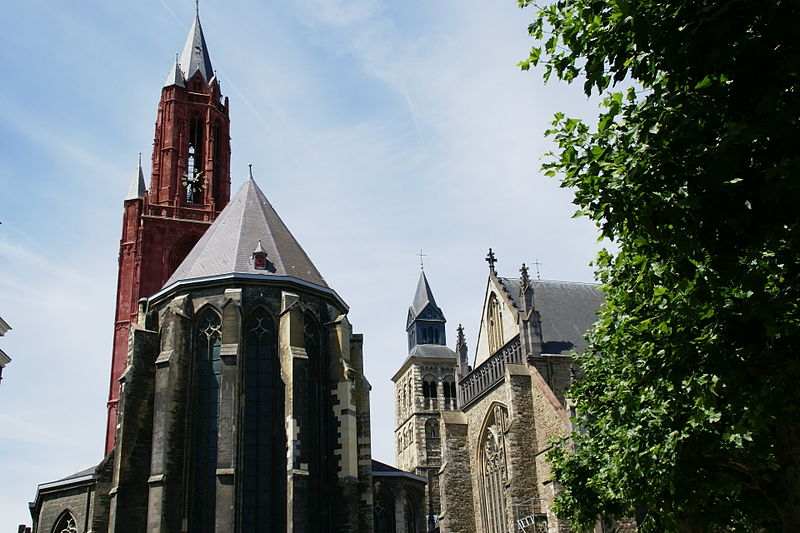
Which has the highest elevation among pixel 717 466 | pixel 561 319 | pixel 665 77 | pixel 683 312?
pixel 561 319

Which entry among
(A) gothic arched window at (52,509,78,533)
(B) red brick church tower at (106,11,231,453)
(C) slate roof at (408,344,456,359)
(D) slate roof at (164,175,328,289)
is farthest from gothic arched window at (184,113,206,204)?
(C) slate roof at (408,344,456,359)

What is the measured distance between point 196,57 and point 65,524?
24828 mm

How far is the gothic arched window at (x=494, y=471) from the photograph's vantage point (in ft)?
108

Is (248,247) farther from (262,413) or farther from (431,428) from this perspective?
(431,428)

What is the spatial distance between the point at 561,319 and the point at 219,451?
1972 cm

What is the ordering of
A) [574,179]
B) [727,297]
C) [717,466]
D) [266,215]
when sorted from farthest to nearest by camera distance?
[266,215] → [717,466] → [727,297] → [574,179]

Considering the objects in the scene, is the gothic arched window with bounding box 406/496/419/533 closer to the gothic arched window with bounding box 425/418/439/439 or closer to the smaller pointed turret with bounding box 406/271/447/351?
the gothic arched window with bounding box 425/418/439/439

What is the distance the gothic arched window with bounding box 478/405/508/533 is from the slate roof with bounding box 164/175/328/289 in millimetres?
12145

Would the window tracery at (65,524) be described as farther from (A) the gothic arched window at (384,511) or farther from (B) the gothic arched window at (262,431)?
(A) the gothic arched window at (384,511)

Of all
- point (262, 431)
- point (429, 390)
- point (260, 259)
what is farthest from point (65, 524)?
point (429, 390)

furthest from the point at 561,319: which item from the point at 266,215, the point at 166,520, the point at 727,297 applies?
the point at 727,297

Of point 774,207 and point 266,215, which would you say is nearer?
point 774,207

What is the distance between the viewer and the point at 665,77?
332 inches

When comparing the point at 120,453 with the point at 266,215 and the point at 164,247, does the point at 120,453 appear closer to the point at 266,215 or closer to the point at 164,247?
the point at 266,215
